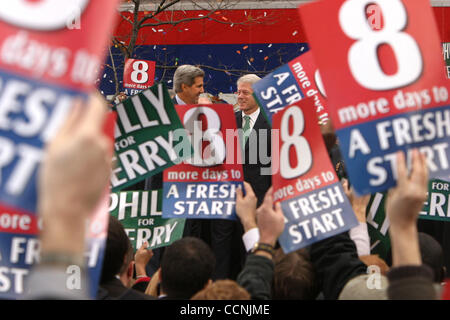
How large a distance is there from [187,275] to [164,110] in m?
1.35

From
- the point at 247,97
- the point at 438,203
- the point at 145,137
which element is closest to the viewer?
the point at 145,137

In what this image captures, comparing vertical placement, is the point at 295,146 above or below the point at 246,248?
above

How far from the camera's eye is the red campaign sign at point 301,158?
3102mm

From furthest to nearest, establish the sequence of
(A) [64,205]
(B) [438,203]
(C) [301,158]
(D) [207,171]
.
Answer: (B) [438,203] → (D) [207,171] → (C) [301,158] → (A) [64,205]

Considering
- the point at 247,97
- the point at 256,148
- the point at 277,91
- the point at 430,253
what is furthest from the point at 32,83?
the point at 247,97

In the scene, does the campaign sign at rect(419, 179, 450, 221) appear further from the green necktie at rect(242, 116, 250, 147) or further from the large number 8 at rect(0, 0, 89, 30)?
the large number 8 at rect(0, 0, 89, 30)

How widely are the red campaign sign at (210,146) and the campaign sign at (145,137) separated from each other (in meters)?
0.18

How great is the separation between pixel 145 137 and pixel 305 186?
104 cm

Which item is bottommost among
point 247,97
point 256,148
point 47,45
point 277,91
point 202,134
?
point 47,45

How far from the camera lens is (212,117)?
410 cm

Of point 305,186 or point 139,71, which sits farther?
point 139,71

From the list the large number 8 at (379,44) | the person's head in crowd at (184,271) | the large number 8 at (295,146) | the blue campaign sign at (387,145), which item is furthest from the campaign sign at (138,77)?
the blue campaign sign at (387,145)

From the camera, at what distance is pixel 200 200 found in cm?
387

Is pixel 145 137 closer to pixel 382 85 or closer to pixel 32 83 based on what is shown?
pixel 382 85
